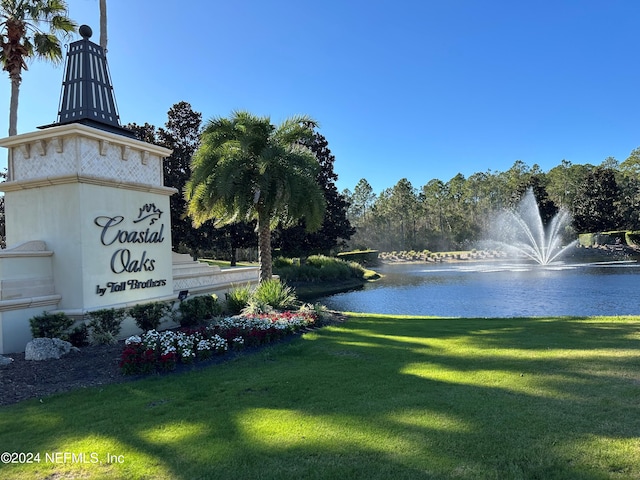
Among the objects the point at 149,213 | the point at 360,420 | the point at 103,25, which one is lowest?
the point at 360,420

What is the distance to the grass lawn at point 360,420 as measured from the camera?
3131mm

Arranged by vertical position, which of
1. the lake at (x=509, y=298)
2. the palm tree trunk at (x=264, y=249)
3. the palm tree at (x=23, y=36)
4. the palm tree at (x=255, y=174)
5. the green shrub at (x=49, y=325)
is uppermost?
the palm tree at (x=23, y=36)

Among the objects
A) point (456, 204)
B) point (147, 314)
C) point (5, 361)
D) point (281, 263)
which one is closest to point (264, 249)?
point (147, 314)

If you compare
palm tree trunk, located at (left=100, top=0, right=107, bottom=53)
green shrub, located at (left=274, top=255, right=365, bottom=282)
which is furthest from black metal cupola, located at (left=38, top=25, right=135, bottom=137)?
green shrub, located at (left=274, top=255, right=365, bottom=282)

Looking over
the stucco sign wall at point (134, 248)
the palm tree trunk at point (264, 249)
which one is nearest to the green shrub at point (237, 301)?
the stucco sign wall at point (134, 248)

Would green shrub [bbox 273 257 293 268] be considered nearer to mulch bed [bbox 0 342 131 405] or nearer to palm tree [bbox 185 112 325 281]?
palm tree [bbox 185 112 325 281]

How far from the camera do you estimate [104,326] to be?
26.1 ft

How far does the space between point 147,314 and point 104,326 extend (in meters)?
1.05

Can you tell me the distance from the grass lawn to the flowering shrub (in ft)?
1.18

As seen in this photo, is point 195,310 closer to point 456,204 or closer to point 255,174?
point 255,174

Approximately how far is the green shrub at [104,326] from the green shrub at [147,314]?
21.7 inches

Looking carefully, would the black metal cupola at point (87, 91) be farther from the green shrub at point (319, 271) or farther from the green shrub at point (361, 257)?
the green shrub at point (361, 257)

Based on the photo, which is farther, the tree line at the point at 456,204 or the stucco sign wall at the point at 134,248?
the tree line at the point at 456,204

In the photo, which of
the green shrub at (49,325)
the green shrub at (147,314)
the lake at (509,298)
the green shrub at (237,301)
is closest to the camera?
the green shrub at (49,325)
